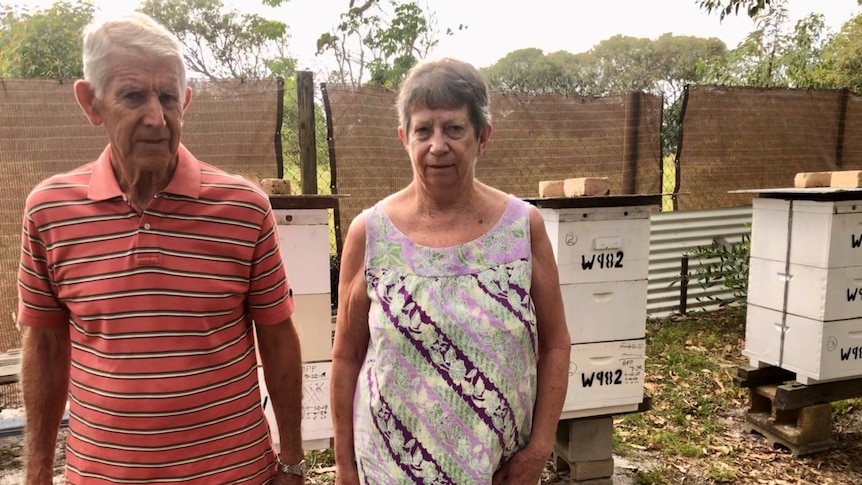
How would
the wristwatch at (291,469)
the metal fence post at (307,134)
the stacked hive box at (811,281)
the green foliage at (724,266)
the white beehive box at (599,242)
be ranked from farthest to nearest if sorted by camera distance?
the green foliage at (724,266), the metal fence post at (307,134), the stacked hive box at (811,281), the white beehive box at (599,242), the wristwatch at (291,469)

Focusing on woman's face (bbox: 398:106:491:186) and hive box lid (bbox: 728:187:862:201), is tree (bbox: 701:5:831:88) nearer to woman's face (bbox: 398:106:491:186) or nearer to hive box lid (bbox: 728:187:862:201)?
hive box lid (bbox: 728:187:862:201)

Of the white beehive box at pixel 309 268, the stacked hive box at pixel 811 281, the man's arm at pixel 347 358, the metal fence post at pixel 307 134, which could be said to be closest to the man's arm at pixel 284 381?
the man's arm at pixel 347 358

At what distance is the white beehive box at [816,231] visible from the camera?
3.59m

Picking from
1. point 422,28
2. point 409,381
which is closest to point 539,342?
point 409,381

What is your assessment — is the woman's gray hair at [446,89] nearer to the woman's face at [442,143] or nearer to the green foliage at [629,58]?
the woman's face at [442,143]

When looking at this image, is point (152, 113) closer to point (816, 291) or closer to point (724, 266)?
point (816, 291)

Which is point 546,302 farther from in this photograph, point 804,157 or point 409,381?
point 804,157

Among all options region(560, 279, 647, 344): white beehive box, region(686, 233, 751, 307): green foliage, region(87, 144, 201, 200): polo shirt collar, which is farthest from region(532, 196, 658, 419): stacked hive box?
region(686, 233, 751, 307): green foliage

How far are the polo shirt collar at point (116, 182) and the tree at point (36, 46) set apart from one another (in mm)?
9335

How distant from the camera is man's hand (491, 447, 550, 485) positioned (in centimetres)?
159

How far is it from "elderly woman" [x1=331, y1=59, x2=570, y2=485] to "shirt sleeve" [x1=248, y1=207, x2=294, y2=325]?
19 cm

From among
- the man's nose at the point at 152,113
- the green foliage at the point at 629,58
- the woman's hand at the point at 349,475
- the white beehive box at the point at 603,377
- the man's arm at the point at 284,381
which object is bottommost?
the white beehive box at the point at 603,377

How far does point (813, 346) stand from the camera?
3730 mm

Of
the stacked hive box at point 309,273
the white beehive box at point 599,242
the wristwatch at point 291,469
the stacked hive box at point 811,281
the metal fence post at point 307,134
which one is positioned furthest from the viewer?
the metal fence post at point 307,134
